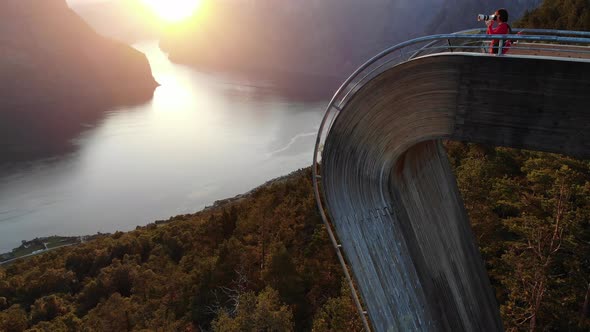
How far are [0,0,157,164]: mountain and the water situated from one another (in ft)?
36.5

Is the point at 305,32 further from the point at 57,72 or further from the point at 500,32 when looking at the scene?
the point at 500,32

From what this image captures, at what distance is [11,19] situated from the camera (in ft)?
283

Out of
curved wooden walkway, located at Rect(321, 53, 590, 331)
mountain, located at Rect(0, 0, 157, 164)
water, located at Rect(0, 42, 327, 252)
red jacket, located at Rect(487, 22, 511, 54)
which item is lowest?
curved wooden walkway, located at Rect(321, 53, 590, 331)

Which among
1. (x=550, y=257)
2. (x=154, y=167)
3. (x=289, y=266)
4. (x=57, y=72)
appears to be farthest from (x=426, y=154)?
(x=57, y=72)

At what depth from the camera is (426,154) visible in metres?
5.54

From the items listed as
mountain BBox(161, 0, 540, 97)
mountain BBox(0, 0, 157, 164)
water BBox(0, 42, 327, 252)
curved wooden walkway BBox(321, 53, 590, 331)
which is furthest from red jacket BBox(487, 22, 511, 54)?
mountain BBox(161, 0, 540, 97)

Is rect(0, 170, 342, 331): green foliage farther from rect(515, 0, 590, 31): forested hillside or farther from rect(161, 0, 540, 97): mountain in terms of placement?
rect(161, 0, 540, 97): mountain

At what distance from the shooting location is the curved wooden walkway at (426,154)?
145 inches

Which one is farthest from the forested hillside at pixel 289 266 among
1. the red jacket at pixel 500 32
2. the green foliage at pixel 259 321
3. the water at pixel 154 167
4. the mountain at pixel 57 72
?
the mountain at pixel 57 72

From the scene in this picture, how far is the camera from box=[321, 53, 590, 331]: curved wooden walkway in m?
3.67

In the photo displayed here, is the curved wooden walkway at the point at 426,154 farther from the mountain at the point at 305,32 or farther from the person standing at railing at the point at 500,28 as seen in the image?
Answer: the mountain at the point at 305,32

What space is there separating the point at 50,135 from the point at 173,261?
39.5 m

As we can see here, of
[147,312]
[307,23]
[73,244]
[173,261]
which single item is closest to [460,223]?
[147,312]

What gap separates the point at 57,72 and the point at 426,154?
9444cm
